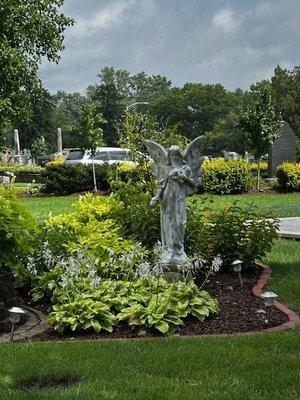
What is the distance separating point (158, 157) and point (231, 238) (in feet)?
5.68

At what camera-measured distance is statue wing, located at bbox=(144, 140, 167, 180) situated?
752cm

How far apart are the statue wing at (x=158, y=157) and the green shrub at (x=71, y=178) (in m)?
16.9

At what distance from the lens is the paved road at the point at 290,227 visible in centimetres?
1229

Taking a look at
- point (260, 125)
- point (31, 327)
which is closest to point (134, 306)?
point (31, 327)

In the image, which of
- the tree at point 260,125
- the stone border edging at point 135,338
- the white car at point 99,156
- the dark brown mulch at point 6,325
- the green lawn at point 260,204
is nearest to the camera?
the stone border edging at point 135,338

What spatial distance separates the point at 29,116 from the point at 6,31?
3.23 metres

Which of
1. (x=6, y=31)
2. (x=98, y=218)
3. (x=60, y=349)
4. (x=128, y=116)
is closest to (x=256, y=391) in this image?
(x=60, y=349)

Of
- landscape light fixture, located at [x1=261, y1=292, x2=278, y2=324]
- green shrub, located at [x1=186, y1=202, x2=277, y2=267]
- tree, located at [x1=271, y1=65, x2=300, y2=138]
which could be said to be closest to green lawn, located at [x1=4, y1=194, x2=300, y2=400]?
landscape light fixture, located at [x1=261, y1=292, x2=278, y2=324]

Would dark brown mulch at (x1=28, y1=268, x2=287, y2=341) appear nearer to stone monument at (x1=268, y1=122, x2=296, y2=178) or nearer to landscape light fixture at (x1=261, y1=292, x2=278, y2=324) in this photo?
landscape light fixture at (x1=261, y1=292, x2=278, y2=324)

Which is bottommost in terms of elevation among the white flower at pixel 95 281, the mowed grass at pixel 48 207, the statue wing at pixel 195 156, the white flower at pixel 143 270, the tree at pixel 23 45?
the mowed grass at pixel 48 207

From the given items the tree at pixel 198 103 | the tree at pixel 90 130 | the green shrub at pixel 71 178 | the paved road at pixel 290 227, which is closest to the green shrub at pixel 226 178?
the green shrub at pixel 71 178

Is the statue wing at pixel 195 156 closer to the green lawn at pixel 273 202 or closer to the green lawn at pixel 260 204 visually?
the green lawn at pixel 273 202

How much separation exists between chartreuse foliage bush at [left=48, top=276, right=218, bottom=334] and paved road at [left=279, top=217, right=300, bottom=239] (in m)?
6.01

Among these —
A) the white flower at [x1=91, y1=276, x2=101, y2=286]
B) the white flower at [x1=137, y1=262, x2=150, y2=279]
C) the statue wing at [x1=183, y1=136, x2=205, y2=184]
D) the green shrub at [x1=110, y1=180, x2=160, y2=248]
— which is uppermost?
the statue wing at [x1=183, y1=136, x2=205, y2=184]
